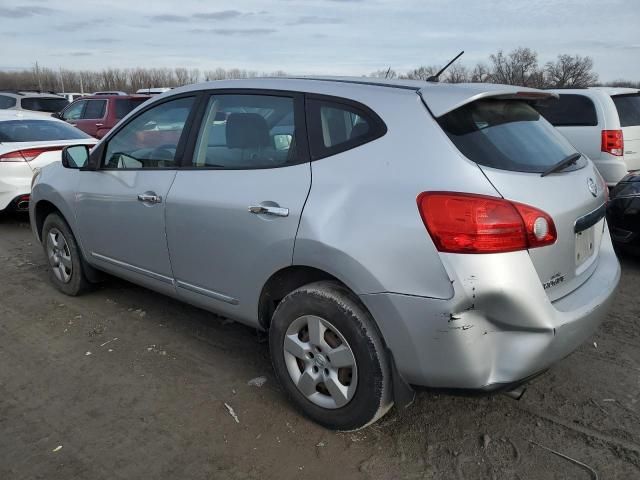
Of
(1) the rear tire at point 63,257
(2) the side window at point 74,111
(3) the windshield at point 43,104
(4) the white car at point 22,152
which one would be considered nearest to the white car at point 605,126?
(1) the rear tire at point 63,257

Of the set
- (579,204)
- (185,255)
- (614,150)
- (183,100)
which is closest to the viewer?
(579,204)

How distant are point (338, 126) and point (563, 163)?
111 cm

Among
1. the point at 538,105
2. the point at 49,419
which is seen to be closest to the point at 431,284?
the point at 538,105

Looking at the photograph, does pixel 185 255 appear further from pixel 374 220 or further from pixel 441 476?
pixel 441 476

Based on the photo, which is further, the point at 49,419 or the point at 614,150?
the point at 614,150

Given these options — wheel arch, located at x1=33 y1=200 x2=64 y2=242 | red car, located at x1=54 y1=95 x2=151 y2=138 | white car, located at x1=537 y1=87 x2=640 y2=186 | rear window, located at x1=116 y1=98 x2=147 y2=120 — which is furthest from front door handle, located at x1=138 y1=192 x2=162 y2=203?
rear window, located at x1=116 y1=98 x2=147 y2=120

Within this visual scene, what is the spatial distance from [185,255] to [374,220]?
4.68 ft

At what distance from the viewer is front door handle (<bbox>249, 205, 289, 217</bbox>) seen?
2705mm

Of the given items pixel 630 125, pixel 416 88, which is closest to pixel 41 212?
pixel 416 88

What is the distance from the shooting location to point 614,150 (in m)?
6.94

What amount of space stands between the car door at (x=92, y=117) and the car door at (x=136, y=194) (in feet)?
30.0

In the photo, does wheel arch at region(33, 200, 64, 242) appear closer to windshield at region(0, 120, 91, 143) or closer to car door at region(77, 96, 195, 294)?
car door at region(77, 96, 195, 294)

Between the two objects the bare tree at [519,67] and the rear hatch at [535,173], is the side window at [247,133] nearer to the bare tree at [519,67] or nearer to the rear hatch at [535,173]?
the rear hatch at [535,173]

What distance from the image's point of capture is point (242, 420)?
115 inches
